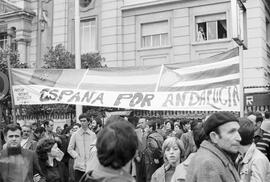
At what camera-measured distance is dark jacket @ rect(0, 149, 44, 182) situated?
19.3 ft

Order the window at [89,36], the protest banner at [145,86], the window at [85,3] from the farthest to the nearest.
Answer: the window at [85,3]
the window at [89,36]
the protest banner at [145,86]

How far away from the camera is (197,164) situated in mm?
3418

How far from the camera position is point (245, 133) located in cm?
468

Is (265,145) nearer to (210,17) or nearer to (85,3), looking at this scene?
(210,17)

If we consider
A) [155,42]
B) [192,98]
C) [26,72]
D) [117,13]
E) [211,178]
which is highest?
[117,13]

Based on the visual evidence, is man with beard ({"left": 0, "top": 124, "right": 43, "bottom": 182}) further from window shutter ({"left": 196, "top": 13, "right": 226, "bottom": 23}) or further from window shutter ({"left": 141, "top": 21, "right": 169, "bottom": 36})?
window shutter ({"left": 141, "top": 21, "right": 169, "bottom": 36})

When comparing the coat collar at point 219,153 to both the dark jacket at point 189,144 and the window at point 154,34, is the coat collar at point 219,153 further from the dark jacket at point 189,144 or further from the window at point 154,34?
the window at point 154,34

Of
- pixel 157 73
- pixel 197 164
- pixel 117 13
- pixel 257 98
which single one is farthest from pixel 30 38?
pixel 197 164

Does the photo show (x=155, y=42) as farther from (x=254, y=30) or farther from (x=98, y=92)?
(x=98, y=92)

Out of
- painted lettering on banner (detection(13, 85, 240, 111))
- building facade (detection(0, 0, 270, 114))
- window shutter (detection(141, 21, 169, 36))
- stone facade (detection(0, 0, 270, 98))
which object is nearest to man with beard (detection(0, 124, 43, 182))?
painted lettering on banner (detection(13, 85, 240, 111))

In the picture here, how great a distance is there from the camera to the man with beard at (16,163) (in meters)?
5.89

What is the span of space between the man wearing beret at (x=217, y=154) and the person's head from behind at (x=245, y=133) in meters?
1.03

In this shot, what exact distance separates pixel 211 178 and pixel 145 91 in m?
4.71

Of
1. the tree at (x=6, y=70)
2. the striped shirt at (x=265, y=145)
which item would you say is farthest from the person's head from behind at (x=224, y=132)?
the tree at (x=6, y=70)
